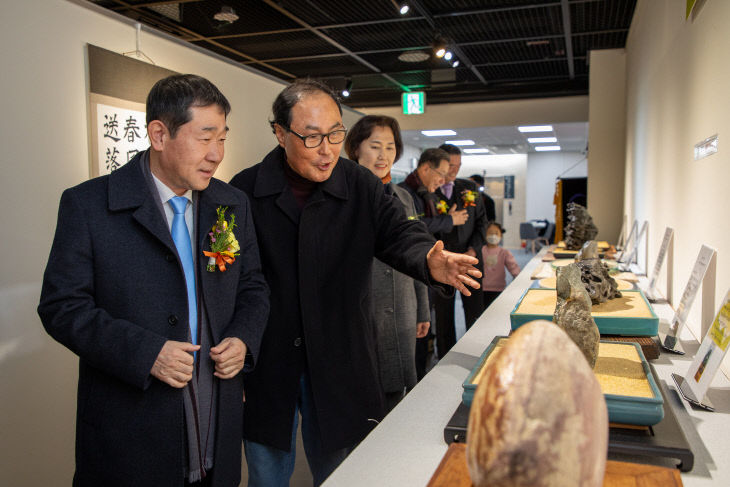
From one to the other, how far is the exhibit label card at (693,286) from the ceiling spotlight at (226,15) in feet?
16.9

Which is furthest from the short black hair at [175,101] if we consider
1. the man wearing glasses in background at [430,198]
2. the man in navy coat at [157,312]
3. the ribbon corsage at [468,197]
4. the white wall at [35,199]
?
the ribbon corsage at [468,197]

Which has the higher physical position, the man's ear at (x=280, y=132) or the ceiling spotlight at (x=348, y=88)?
the ceiling spotlight at (x=348, y=88)

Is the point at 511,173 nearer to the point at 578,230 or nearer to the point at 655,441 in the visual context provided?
the point at 578,230

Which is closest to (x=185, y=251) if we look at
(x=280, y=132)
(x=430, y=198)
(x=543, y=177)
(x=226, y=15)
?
(x=280, y=132)

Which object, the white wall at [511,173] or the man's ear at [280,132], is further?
the white wall at [511,173]

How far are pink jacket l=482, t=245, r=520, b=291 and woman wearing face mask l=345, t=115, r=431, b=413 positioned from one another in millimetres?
2495

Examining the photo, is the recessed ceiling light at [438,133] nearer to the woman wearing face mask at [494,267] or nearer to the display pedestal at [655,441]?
the woman wearing face mask at [494,267]

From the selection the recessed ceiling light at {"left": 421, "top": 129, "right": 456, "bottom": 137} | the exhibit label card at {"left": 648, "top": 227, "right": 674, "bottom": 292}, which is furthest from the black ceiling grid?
the exhibit label card at {"left": 648, "top": 227, "right": 674, "bottom": 292}

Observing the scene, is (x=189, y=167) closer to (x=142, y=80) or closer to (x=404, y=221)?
(x=404, y=221)

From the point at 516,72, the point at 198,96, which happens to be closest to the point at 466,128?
the point at 516,72

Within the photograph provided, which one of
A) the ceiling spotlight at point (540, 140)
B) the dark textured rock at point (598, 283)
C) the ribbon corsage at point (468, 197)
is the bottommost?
the dark textured rock at point (598, 283)

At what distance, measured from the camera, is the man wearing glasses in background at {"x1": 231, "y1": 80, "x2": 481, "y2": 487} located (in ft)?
5.50

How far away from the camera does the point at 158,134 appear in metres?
1.43

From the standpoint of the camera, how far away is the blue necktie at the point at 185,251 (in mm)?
1474
